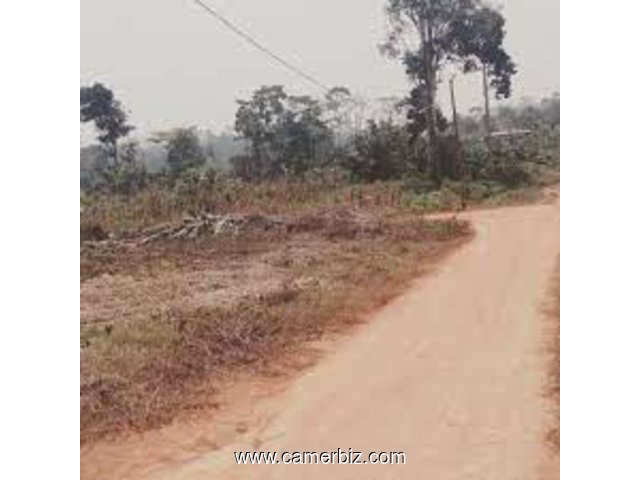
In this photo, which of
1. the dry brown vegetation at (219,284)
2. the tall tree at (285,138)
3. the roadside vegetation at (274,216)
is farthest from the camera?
the tall tree at (285,138)

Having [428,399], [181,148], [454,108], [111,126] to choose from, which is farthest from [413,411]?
[181,148]

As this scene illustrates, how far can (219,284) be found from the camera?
8.74 m

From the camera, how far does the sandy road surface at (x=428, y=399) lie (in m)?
4.41

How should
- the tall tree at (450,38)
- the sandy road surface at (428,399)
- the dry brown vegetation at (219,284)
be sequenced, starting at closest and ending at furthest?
1. the sandy road surface at (428,399)
2. the dry brown vegetation at (219,284)
3. the tall tree at (450,38)

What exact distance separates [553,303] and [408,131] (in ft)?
42.0

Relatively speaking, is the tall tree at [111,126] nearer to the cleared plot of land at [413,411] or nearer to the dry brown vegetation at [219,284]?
the dry brown vegetation at [219,284]

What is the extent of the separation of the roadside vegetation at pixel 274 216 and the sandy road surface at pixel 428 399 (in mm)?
579

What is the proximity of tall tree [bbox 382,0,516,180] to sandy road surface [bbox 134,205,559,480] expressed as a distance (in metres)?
3.46

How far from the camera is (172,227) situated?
13.4 meters

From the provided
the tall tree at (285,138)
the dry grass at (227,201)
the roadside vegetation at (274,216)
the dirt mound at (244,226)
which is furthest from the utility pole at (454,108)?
the tall tree at (285,138)
